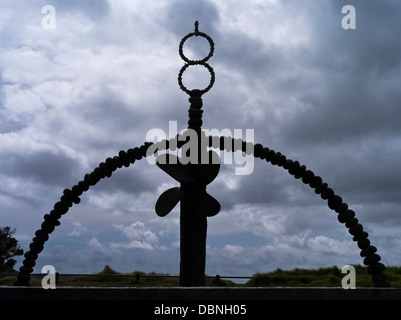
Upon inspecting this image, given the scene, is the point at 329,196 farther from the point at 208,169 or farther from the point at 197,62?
the point at 197,62

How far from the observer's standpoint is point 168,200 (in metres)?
3.92

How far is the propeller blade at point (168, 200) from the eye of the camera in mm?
3900

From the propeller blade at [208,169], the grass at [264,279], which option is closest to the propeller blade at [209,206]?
the propeller blade at [208,169]

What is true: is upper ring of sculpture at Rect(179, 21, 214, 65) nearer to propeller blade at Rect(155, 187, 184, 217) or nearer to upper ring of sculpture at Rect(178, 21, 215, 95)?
upper ring of sculpture at Rect(178, 21, 215, 95)

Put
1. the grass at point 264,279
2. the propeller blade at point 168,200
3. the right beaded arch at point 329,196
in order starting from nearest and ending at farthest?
the right beaded arch at point 329,196 → the propeller blade at point 168,200 → the grass at point 264,279

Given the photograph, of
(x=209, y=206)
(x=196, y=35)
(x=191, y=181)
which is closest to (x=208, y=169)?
(x=191, y=181)

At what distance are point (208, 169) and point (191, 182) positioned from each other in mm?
223

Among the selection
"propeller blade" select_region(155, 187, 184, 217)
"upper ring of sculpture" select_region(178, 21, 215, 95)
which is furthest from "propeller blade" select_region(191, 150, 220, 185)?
"upper ring of sculpture" select_region(178, 21, 215, 95)

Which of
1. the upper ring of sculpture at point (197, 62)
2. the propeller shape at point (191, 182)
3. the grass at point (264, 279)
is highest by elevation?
the upper ring of sculpture at point (197, 62)

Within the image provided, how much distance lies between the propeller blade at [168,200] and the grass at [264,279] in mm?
6319

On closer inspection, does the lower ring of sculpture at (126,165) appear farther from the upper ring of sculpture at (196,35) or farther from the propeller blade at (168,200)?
the upper ring of sculpture at (196,35)

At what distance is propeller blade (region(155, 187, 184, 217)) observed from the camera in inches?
154
